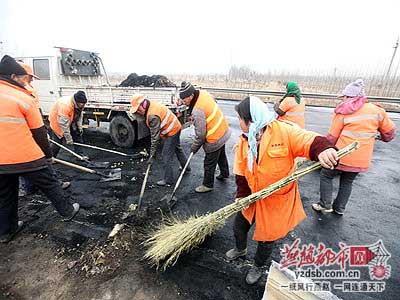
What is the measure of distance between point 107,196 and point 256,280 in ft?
9.03

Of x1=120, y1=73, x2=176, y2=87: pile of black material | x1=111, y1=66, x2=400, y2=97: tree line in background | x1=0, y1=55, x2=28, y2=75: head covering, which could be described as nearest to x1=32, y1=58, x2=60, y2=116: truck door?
x1=120, y1=73, x2=176, y2=87: pile of black material

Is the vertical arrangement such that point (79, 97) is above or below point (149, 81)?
below

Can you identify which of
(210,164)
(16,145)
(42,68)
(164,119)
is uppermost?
(42,68)

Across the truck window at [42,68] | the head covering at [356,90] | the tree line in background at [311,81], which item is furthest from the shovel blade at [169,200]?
the tree line in background at [311,81]

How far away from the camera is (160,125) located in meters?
4.05

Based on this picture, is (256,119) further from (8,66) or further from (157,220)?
(8,66)

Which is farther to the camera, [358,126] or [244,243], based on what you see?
[358,126]

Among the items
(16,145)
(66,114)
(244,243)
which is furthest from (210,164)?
(66,114)

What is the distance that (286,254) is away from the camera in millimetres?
2803

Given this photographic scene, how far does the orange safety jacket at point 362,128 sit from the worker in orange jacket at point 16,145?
12.2ft

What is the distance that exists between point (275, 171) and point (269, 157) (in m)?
0.14

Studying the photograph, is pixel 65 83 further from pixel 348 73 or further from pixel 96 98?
pixel 348 73

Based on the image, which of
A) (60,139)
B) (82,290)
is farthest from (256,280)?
(60,139)

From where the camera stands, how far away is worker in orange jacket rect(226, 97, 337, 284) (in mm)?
1830
